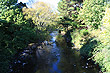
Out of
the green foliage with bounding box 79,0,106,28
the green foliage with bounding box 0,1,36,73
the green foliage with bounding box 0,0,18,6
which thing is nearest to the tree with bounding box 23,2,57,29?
the green foliage with bounding box 0,1,36,73

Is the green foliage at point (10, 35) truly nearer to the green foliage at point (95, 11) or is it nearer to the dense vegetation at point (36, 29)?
the dense vegetation at point (36, 29)

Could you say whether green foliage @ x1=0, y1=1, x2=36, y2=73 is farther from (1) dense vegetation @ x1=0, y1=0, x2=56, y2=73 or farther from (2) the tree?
(2) the tree

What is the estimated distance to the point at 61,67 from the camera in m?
10.1

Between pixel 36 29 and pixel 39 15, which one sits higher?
pixel 39 15

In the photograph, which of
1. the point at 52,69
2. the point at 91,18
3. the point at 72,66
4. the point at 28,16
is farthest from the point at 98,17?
the point at 28,16

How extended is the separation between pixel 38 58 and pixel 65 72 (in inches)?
190

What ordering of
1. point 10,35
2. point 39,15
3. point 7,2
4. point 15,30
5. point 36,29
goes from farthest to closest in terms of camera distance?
point 7,2
point 36,29
point 39,15
point 15,30
point 10,35

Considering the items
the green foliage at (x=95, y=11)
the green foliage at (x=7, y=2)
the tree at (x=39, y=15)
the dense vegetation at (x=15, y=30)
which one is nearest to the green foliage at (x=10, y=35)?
the dense vegetation at (x=15, y=30)

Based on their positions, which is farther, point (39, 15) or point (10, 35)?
point (39, 15)

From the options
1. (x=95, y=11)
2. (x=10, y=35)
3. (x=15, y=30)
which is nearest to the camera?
(x=95, y=11)

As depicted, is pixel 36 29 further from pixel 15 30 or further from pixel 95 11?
pixel 95 11

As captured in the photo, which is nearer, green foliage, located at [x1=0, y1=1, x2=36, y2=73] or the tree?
green foliage, located at [x1=0, y1=1, x2=36, y2=73]

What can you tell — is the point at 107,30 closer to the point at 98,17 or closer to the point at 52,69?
the point at 98,17

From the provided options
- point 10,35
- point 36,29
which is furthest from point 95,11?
point 10,35
